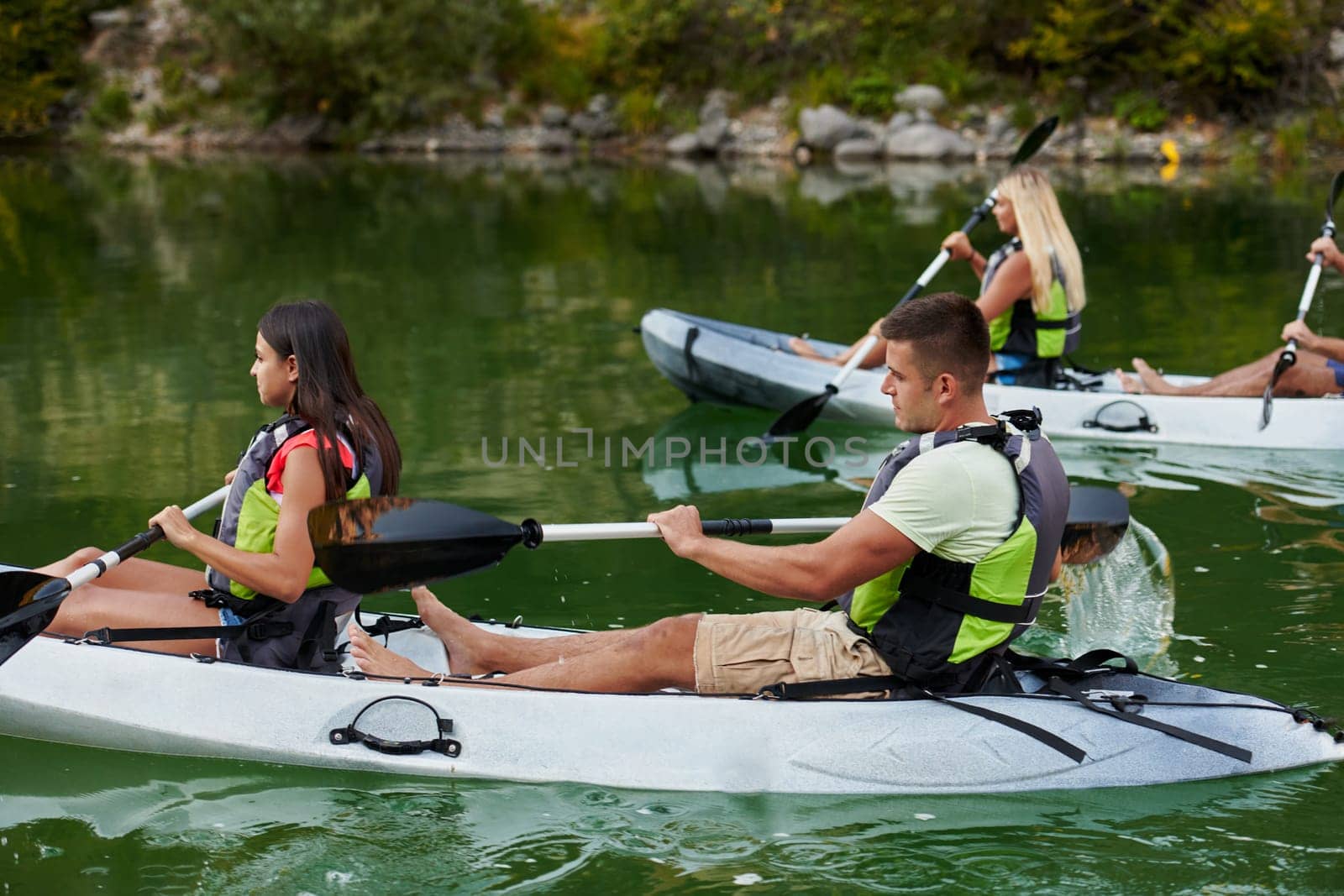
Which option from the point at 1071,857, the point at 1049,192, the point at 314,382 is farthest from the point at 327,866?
the point at 1049,192

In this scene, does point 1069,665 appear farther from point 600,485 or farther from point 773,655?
point 600,485

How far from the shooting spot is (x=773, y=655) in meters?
3.98

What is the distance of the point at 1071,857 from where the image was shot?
12.3 feet

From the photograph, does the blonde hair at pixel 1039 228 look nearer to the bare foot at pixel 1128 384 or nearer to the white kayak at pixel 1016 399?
the white kayak at pixel 1016 399

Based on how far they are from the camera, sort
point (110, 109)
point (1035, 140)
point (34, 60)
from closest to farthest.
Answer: point (1035, 140) < point (110, 109) < point (34, 60)

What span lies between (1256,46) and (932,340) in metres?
22.6

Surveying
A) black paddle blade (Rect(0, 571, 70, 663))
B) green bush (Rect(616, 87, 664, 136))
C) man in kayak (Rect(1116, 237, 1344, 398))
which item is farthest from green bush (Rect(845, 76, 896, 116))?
black paddle blade (Rect(0, 571, 70, 663))

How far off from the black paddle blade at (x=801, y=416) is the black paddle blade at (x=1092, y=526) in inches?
123

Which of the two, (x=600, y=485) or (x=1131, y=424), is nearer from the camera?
(x=600, y=485)

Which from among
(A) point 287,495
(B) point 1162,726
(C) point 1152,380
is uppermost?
(C) point 1152,380

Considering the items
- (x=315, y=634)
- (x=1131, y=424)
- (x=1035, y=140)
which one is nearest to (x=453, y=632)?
(x=315, y=634)

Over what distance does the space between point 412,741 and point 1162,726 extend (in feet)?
6.33

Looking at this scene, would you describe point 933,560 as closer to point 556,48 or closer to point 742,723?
point 742,723

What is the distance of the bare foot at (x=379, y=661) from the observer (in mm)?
4203
